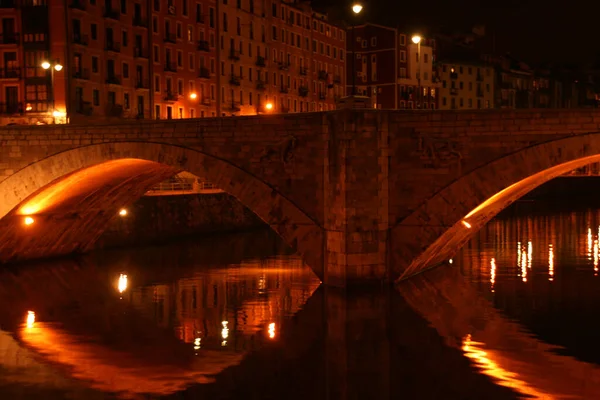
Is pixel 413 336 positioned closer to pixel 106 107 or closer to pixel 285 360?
pixel 285 360

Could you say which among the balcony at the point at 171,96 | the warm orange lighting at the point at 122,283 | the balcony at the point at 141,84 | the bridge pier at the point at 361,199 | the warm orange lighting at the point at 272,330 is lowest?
the warm orange lighting at the point at 272,330

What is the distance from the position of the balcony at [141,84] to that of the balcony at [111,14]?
5.24 m

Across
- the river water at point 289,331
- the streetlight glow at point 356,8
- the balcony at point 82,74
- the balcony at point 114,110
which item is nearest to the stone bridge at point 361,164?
the river water at point 289,331

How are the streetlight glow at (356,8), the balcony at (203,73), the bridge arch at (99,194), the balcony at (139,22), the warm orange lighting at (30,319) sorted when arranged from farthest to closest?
1. the balcony at (203,73)
2. the balcony at (139,22)
3. the bridge arch at (99,194)
4. the streetlight glow at (356,8)
5. the warm orange lighting at (30,319)

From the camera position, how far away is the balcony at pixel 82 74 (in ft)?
193

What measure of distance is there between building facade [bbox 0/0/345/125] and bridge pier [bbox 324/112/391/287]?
68.7 feet

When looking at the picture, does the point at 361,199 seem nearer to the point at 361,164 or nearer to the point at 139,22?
the point at 361,164

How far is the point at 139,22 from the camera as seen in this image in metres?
66.4

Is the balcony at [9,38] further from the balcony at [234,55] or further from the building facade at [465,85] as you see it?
the building facade at [465,85]

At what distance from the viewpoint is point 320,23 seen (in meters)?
94.4

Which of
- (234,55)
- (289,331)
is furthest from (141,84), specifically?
(289,331)

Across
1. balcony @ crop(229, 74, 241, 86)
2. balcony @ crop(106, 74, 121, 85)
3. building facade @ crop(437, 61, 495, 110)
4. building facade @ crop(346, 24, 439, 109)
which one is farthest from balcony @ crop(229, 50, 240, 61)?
building facade @ crop(437, 61, 495, 110)

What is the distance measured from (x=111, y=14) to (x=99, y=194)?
94.4 ft

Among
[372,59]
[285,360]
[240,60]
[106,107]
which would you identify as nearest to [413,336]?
[285,360]
